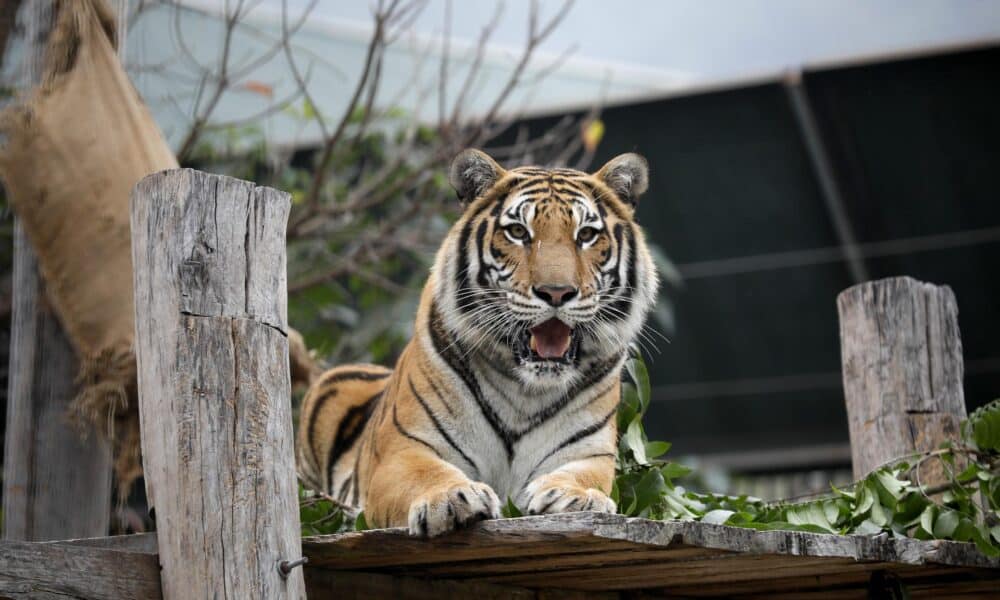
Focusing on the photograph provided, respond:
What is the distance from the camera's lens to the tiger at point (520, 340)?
3.15m

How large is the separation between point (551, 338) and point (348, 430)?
1.42m

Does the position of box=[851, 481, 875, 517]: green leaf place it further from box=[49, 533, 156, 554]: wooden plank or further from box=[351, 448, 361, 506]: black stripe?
box=[49, 533, 156, 554]: wooden plank

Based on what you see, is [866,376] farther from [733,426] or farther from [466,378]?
[733,426]

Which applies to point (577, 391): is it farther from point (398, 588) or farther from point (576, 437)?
point (398, 588)

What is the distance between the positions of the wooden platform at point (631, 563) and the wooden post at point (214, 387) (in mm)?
320

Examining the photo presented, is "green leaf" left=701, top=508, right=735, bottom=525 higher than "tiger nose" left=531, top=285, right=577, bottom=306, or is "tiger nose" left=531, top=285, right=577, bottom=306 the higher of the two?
"tiger nose" left=531, top=285, right=577, bottom=306

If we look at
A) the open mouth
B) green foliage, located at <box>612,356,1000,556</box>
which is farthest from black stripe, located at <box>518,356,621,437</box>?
green foliage, located at <box>612,356,1000,556</box>

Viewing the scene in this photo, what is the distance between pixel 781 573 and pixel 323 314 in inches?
146

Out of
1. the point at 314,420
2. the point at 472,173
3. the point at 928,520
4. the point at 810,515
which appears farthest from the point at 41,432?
the point at 928,520

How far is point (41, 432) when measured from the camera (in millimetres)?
4098

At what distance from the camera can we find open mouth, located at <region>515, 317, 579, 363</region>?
317 centimetres

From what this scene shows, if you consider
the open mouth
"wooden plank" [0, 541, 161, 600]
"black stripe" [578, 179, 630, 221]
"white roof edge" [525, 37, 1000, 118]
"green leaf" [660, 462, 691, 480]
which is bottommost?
"wooden plank" [0, 541, 161, 600]

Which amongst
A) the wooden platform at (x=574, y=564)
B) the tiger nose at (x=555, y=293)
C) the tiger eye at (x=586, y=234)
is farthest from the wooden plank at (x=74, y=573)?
the tiger eye at (x=586, y=234)

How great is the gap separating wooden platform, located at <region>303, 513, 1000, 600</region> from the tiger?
0.58 feet
